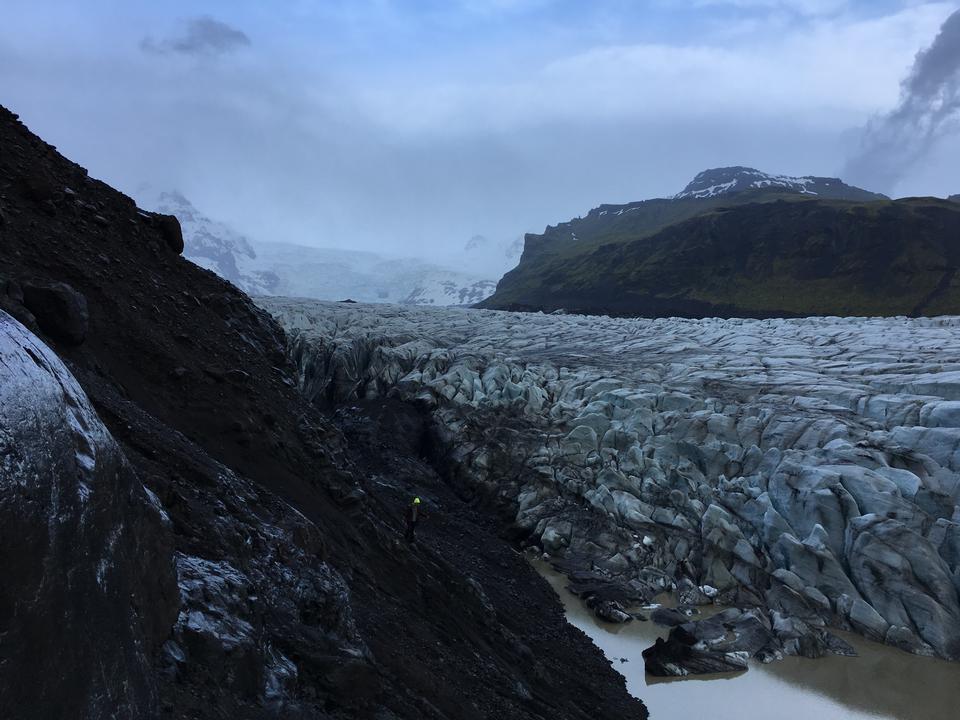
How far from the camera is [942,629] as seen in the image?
18422 mm

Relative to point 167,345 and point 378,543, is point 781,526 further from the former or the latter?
point 167,345

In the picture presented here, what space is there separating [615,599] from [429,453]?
1350cm

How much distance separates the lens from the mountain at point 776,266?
Answer: 270 ft

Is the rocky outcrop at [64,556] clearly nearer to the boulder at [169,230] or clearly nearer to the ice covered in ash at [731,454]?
the boulder at [169,230]

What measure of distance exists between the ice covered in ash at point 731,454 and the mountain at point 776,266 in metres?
43.8

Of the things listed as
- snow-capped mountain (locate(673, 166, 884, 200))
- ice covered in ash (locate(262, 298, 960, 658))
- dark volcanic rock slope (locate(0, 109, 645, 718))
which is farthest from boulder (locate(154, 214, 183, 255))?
snow-capped mountain (locate(673, 166, 884, 200))

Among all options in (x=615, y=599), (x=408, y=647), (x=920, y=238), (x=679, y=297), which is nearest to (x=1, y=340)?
(x=408, y=647)

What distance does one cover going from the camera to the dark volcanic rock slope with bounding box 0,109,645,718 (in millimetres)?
3920

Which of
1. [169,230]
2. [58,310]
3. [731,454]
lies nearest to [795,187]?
[731,454]

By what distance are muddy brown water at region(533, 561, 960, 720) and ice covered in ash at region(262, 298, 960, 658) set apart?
1.27m

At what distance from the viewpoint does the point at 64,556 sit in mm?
3883

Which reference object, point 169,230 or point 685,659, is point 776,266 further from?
point 169,230

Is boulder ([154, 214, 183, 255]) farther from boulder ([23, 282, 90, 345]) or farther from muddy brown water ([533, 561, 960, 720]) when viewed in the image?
muddy brown water ([533, 561, 960, 720])

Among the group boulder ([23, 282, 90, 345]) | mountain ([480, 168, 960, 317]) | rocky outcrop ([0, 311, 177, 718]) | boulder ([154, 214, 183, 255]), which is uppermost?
mountain ([480, 168, 960, 317])
